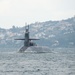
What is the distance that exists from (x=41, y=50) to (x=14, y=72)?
312 feet

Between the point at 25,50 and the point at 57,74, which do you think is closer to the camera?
the point at 57,74

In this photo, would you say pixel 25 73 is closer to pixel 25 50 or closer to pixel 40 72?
pixel 40 72

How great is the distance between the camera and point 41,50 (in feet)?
581

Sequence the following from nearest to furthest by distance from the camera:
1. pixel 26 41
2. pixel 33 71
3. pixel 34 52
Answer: pixel 33 71 → pixel 34 52 → pixel 26 41

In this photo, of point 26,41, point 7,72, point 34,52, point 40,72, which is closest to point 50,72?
point 40,72

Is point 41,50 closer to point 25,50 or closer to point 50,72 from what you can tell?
point 25,50

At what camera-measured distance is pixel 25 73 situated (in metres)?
80.2

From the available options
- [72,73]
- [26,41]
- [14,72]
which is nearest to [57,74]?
[72,73]

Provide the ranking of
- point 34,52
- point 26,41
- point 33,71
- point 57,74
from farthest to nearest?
point 26,41
point 34,52
point 33,71
point 57,74

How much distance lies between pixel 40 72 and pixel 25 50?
95.2 meters

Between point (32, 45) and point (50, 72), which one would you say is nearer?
point (50, 72)

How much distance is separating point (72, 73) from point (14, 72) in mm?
9530

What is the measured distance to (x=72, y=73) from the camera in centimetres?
7925

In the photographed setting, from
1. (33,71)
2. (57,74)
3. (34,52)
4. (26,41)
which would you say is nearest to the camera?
(57,74)
